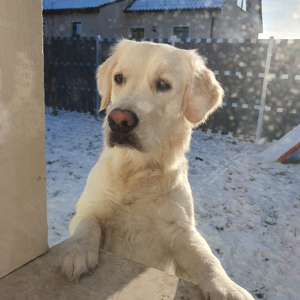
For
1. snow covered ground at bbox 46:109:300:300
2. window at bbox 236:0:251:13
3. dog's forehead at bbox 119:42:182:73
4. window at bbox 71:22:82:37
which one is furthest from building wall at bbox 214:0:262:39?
dog's forehead at bbox 119:42:182:73

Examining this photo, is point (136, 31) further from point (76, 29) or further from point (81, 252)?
point (81, 252)

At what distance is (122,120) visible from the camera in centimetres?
175

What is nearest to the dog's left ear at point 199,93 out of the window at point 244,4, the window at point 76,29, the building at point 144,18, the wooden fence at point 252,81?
the wooden fence at point 252,81

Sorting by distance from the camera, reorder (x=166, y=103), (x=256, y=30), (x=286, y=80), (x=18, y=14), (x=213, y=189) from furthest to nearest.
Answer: (x=256, y=30), (x=286, y=80), (x=213, y=189), (x=166, y=103), (x=18, y=14)

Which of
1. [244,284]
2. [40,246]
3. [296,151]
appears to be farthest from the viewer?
[296,151]

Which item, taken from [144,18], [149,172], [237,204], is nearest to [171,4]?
[144,18]

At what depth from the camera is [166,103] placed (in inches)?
82.9

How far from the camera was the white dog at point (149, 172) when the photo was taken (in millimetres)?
1783

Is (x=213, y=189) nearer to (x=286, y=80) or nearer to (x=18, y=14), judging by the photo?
(x=18, y=14)

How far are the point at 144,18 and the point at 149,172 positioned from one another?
16.7m

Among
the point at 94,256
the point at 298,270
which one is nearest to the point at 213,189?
the point at 298,270

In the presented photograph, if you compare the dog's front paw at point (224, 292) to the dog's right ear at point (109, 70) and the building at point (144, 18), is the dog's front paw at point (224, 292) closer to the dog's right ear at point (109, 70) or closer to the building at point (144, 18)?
the dog's right ear at point (109, 70)

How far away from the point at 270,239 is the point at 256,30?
2163 cm

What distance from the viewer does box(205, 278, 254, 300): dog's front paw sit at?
1281 mm
